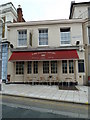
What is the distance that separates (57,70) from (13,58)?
5.73 meters

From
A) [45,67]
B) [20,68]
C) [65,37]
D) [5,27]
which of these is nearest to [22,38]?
[5,27]

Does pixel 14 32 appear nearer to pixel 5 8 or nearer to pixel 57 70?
pixel 5 8

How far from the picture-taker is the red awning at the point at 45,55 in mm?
11169

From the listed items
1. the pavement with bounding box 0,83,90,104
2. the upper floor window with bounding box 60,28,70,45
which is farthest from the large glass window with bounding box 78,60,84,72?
the pavement with bounding box 0,83,90,104

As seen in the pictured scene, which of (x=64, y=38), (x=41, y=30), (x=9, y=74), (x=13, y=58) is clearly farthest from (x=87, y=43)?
(x=9, y=74)

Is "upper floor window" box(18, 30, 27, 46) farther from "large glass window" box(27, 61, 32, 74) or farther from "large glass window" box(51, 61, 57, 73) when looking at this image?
"large glass window" box(51, 61, 57, 73)

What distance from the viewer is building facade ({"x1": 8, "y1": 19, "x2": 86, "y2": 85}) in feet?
39.4

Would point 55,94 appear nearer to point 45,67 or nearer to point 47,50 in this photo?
point 45,67

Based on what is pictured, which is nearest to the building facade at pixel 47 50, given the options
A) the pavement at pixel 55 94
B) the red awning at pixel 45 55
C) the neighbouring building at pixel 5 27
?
the red awning at pixel 45 55

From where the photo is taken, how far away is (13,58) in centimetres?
1187

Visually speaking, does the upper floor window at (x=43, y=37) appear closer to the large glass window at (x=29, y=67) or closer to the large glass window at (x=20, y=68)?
the large glass window at (x=29, y=67)

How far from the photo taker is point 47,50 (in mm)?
12508

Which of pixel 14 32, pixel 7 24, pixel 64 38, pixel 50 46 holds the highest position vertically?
pixel 7 24

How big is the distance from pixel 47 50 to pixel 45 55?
1.15 metres
